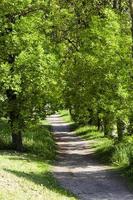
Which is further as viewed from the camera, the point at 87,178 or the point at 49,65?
the point at 49,65

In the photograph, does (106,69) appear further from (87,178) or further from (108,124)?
(108,124)

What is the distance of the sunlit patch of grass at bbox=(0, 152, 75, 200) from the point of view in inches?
673

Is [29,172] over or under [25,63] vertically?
under

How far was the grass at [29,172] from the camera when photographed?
17.6 m

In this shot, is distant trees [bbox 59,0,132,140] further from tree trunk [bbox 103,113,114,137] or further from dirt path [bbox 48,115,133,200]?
dirt path [bbox 48,115,133,200]

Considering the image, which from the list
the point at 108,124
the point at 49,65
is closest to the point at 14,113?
the point at 49,65

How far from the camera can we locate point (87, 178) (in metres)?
25.5

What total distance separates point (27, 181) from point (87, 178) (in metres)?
5.76

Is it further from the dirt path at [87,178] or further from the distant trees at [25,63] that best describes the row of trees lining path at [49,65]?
the dirt path at [87,178]

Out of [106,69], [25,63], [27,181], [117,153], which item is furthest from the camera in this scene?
[106,69]

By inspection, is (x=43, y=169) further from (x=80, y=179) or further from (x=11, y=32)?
(x=11, y=32)

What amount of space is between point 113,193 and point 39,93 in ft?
38.4

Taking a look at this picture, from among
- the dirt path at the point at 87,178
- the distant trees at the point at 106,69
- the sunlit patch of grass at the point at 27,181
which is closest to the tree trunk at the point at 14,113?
the sunlit patch of grass at the point at 27,181

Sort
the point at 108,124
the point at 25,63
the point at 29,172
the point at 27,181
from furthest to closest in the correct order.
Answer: the point at 108,124 < the point at 25,63 < the point at 29,172 < the point at 27,181
